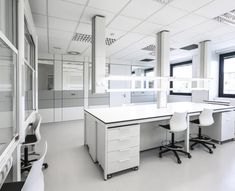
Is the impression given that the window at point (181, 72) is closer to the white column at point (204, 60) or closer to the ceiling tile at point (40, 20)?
the white column at point (204, 60)

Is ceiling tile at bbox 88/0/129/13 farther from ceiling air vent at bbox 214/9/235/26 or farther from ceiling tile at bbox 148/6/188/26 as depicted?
ceiling air vent at bbox 214/9/235/26

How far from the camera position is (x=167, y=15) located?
2.82 m

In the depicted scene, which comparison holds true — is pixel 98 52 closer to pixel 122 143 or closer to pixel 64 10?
pixel 64 10

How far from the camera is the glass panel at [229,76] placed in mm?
5115

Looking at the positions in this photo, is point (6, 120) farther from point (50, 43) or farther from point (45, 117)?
point (45, 117)

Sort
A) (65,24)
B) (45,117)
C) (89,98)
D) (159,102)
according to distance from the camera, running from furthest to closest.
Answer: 1. (89,98)
2. (45,117)
3. (159,102)
4. (65,24)

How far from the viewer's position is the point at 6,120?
1.73 m

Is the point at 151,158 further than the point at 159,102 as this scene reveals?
No

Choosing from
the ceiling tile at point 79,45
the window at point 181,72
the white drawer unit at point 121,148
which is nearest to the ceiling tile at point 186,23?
the white drawer unit at point 121,148

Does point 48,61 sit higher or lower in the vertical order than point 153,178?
higher

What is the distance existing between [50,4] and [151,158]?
3.31 metres

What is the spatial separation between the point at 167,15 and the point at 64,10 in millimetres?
1915

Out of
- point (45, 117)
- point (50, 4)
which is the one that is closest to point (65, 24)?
point (50, 4)

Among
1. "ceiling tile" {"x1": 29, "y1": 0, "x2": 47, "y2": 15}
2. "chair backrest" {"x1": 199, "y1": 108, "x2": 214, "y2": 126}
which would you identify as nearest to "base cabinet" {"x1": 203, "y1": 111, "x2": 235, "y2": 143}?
"chair backrest" {"x1": 199, "y1": 108, "x2": 214, "y2": 126}
